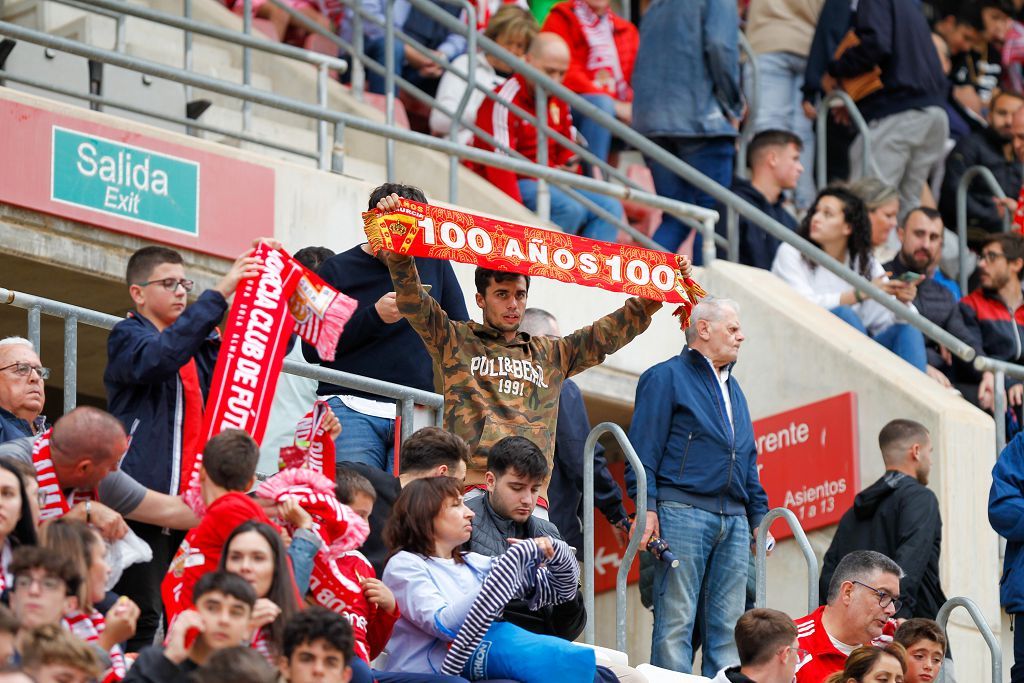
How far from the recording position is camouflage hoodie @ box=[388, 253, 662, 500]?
364 inches

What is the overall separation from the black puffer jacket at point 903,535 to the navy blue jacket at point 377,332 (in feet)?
6.94

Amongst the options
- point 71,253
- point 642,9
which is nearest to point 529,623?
point 71,253

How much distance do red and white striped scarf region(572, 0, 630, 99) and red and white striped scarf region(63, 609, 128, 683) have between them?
8744 millimetres

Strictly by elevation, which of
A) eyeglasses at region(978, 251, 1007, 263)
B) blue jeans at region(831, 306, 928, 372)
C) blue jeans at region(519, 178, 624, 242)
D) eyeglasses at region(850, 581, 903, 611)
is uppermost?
blue jeans at region(519, 178, 624, 242)

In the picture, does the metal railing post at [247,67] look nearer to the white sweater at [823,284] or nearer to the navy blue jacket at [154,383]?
the white sweater at [823,284]

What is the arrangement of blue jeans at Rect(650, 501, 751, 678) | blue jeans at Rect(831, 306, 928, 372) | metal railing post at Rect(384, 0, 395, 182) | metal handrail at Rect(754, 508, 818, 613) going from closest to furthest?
metal handrail at Rect(754, 508, 818, 613), blue jeans at Rect(650, 501, 751, 678), metal railing post at Rect(384, 0, 395, 182), blue jeans at Rect(831, 306, 928, 372)

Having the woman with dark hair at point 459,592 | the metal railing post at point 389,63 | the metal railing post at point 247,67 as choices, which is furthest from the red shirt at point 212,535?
the metal railing post at point 247,67

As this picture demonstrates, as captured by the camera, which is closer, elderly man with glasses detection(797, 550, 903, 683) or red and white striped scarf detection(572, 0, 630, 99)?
elderly man with glasses detection(797, 550, 903, 683)

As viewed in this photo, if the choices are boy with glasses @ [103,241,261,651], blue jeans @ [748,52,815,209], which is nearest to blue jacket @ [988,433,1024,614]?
boy with glasses @ [103,241,261,651]

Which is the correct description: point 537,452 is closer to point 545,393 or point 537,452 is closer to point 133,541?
point 545,393

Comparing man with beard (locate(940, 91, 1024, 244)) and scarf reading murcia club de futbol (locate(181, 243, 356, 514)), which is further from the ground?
man with beard (locate(940, 91, 1024, 244))

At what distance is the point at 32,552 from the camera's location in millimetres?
6805

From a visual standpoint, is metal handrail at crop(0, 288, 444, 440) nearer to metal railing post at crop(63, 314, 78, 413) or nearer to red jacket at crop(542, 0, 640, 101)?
metal railing post at crop(63, 314, 78, 413)

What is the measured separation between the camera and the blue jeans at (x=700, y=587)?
10.2 meters
